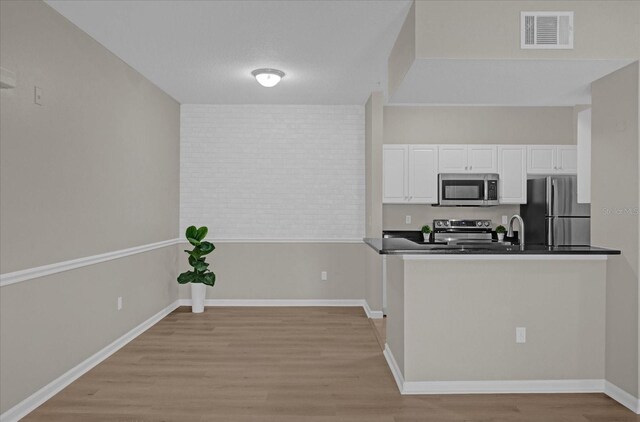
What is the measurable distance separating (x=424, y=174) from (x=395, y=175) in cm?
37

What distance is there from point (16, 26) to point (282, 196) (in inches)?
157

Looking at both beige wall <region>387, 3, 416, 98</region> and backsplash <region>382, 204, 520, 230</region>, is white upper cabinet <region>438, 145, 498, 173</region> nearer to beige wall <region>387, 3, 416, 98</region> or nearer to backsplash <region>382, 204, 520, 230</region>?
backsplash <region>382, 204, 520, 230</region>

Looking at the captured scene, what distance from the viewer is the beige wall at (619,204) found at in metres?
3.32

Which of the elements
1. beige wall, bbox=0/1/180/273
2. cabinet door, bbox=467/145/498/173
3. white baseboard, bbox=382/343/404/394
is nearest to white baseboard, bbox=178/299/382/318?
beige wall, bbox=0/1/180/273

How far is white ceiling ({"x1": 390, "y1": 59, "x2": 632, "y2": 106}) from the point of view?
11.1 ft

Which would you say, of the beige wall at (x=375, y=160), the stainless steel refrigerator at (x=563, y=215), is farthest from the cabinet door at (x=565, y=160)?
the beige wall at (x=375, y=160)

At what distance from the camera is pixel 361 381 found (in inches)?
152

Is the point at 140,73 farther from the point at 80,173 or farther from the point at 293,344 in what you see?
the point at 293,344

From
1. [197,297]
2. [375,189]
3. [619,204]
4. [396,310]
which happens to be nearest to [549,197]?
[375,189]

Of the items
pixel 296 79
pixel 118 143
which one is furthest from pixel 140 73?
pixel 296 79

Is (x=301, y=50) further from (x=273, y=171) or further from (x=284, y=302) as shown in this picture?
(x=284, y=302)

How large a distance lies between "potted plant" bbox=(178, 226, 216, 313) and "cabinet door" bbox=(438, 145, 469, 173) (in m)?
3.10

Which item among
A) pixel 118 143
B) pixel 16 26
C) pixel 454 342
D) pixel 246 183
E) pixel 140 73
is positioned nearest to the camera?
pixel 16 26

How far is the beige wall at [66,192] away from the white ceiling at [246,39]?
27 centimetres
